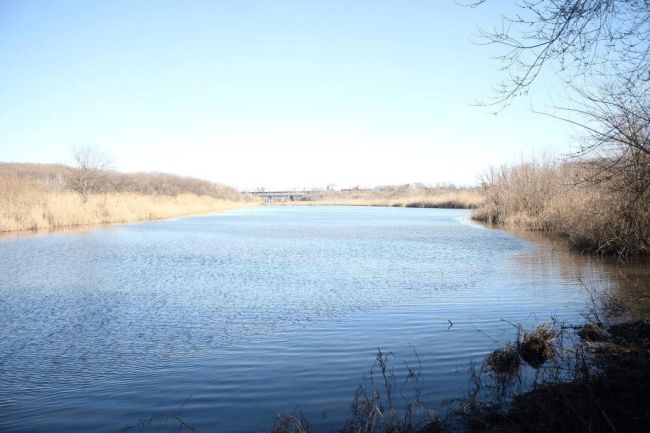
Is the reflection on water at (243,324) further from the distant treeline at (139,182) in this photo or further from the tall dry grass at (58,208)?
the distant treeline at (139,182)

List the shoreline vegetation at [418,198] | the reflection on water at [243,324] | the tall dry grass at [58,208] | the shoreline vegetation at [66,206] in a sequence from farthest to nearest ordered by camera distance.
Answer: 1. the shoreline vegetation at [418,198]
2. the shoreline vegetation at [66,206]
3. the tall dry grass at [58,208]
4. the reflection on water at [243,324]

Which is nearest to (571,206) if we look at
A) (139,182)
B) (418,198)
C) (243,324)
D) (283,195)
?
(243,324)

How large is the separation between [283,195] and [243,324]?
119 m

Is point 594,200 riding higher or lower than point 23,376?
higher

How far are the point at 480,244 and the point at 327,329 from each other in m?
14.0

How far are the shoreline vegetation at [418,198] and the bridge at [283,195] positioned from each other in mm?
4133

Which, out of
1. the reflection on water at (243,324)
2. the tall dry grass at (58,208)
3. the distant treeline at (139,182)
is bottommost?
the reflection on water at (243,324)

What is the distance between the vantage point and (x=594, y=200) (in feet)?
56.3

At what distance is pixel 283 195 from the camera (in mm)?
126312

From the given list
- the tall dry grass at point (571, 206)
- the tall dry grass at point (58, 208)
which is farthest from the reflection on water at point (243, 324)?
the tall dry grass at point (58, 208)

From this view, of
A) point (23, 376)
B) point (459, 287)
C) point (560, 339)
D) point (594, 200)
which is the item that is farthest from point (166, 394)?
point (594, 200)

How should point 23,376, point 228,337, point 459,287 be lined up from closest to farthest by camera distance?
point 23,376 < point 228,337 < point 459,287

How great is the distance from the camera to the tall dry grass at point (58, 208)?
1085 inches

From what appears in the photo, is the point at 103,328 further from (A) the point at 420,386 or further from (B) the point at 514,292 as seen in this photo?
(B) the point at 514,292
